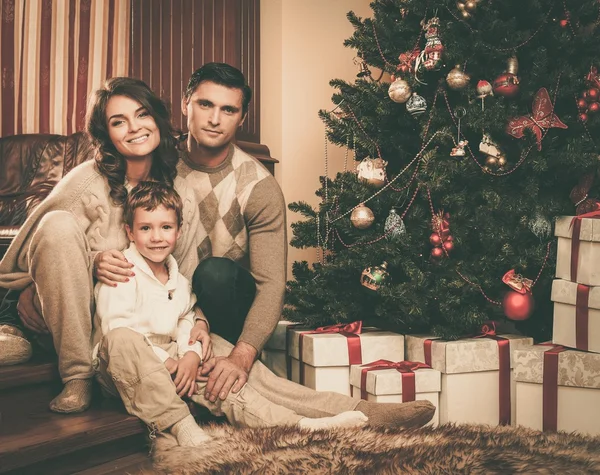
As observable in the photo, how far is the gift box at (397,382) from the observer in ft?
6.49

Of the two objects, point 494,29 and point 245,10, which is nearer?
point 494,29

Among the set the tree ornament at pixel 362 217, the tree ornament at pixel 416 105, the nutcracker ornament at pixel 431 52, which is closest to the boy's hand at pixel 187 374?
the tree ornament at pixel 362 217

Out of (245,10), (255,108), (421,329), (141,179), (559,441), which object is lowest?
(559,441)

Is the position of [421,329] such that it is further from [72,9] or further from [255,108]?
Answer: [72,9]

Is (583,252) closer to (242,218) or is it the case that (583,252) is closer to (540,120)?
(540,120)

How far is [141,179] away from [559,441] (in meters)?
1.39

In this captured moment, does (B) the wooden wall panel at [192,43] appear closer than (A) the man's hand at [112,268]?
No

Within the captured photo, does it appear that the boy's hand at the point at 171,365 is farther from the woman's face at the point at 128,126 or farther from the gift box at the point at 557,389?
the gift box at the point at 557,389

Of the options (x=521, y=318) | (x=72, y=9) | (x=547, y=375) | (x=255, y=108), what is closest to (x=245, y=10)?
(x=255, y=108)

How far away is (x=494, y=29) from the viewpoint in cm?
214

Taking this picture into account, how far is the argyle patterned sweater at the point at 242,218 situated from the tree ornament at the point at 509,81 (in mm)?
796

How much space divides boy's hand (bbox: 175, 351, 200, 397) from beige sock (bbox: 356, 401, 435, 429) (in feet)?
1.62

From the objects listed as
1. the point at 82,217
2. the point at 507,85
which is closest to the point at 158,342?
the point at 82,217

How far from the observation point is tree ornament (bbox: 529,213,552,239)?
7.06ft
